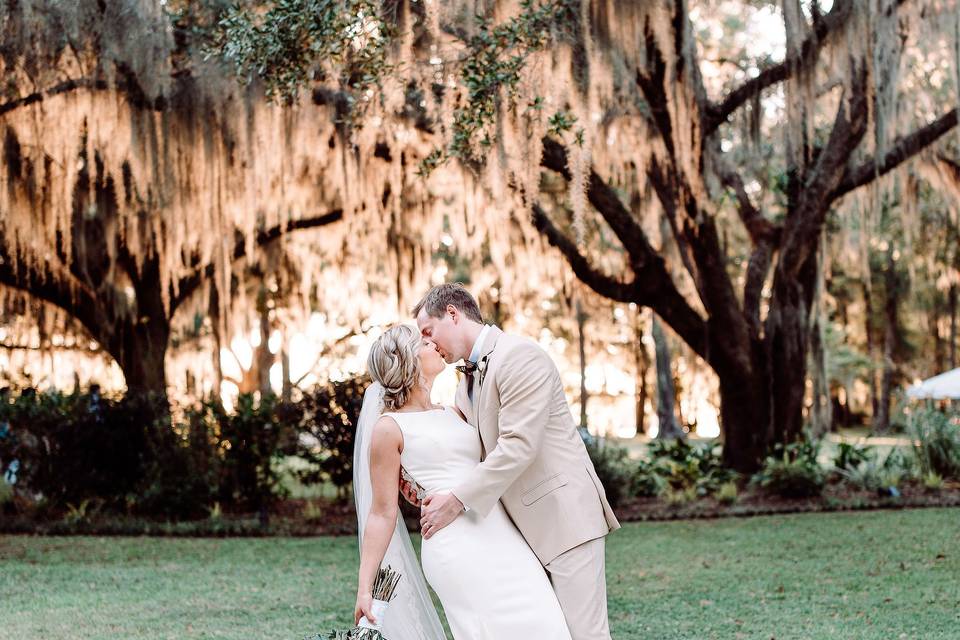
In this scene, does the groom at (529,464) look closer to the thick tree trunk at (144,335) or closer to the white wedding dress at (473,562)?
the white wedding dress at (473,562)

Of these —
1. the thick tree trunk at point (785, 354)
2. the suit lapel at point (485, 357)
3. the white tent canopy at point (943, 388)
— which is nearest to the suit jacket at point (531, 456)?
the suit lapel at point (485, 357)

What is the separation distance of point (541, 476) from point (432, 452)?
1.12 feet

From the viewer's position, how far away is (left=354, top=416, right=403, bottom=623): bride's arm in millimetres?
2936

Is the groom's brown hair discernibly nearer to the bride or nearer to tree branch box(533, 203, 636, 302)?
the bride

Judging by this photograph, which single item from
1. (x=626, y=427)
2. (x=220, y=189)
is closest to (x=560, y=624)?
(x=220, y=189)

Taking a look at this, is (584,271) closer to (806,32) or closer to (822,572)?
(806,32)

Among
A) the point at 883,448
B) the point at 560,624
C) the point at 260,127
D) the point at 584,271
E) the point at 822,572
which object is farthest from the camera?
the point at 883,448

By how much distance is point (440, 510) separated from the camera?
2822mm

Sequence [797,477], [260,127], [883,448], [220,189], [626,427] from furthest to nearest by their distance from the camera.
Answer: [626,427] → [883,448] → [797,477] → [220,189] → [260,127]

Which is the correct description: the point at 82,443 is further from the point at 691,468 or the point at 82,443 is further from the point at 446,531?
the point at 446,531

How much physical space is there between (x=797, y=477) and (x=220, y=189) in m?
6.57

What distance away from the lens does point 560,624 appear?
9.37 feet

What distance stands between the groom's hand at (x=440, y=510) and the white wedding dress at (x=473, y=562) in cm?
7

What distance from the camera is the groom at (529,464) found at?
112 inches
